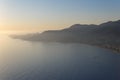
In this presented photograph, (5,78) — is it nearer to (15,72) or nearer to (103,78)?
(15,72)

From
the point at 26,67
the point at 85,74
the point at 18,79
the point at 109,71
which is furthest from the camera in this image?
the point at 26,67

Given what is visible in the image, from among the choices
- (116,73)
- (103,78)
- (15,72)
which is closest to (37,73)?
(15,72)

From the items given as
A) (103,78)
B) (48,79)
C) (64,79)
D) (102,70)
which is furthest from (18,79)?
(102,70)

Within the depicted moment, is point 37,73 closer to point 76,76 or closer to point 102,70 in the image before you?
point 76,76

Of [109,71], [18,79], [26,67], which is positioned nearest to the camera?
[18,79]

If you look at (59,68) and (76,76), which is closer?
(76,76)

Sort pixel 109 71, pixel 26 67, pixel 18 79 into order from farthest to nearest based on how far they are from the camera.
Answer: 1. pixel 26 67
2. pixel 109 71
3. pixel 18 79

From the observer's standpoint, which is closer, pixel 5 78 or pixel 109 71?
pixel 5 78

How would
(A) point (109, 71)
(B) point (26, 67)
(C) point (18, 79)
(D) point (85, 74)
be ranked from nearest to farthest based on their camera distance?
(C) point (18, 79), (D) point (85, 74), (A) point (109, 71), (B) point (26, 67)
